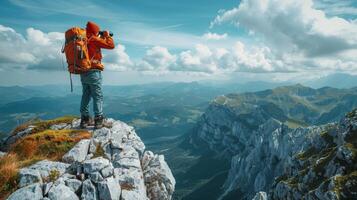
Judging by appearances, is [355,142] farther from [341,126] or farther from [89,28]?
[89,28]

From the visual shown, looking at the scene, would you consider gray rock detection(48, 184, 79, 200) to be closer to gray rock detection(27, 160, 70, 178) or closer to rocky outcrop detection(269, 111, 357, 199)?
gray rock detection(27, 160, 70, 178)

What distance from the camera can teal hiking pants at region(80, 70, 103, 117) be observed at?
973 inches

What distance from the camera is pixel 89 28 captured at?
80.2ft

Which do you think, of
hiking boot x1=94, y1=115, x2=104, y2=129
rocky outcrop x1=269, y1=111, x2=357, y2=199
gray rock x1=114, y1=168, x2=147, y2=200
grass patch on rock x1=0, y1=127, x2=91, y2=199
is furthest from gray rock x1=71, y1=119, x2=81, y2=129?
rocky outcrop x1=269, y1=111, x2=357, y2=199

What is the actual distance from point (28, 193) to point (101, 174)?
385 centimetres

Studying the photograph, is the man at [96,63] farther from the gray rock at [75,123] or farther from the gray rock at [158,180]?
the gray rock at [158,180]

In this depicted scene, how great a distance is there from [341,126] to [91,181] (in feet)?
523

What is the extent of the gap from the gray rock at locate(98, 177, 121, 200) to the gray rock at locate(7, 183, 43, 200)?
2.98 meters

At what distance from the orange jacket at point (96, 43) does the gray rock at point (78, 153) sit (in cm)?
605

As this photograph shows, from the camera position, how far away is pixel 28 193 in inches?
608

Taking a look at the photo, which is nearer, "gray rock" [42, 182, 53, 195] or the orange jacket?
"gray rock" [42, 182, 53, 195]

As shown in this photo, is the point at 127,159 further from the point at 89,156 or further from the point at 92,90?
the point at 92,90

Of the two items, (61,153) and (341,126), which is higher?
(61,153)

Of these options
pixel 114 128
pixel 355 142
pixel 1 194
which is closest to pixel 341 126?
pixel 355 142
